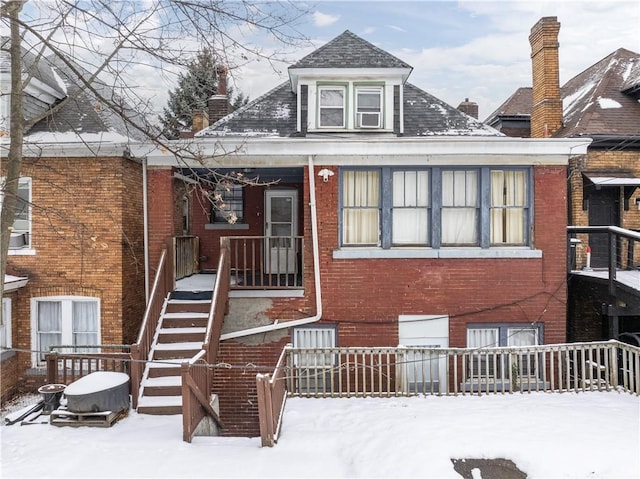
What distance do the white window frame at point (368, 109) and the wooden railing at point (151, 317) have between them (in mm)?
5638

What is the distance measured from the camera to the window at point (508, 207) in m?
10.4

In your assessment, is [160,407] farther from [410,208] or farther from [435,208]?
[435,208]

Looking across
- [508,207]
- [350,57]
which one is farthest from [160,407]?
[350,57]

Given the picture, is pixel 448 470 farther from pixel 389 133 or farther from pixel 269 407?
pixel 389 133

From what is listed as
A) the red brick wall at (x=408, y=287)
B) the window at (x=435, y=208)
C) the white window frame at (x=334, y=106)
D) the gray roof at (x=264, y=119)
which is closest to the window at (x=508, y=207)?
the window at (x=435, y=208)

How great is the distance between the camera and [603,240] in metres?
14.3

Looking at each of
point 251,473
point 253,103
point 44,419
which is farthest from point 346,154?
point 44,419

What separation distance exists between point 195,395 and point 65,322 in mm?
5153

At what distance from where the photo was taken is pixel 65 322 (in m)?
10.6

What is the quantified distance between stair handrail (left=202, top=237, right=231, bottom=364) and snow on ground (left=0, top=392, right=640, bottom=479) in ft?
4.35

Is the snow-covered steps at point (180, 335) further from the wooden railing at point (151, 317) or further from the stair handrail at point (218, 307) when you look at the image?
the stair handrail at point (218, 307)

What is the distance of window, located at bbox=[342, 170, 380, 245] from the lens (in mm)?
10383

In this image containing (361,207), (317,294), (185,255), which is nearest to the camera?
(317,294)

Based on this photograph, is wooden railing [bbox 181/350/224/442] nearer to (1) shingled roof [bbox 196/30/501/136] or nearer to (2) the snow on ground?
(2) the snow on ground
